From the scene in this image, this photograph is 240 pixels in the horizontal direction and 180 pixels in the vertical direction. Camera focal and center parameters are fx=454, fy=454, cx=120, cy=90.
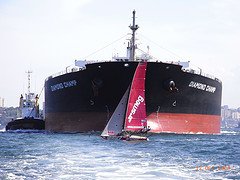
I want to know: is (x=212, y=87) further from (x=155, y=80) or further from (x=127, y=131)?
(x=127, y=131)

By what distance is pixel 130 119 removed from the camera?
33.2m

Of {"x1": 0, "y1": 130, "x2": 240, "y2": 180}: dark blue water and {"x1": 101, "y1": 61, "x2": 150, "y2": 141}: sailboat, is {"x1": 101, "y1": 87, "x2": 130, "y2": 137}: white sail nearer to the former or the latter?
{"x1": 101, "y1": 61, "x2": 150, "y2": 141}: sailboat

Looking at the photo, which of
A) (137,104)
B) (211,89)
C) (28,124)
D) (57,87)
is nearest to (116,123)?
(137,104)

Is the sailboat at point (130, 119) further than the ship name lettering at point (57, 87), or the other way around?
the ship name lettering at point (57, 87)

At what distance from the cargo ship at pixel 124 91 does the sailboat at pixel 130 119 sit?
3752mm

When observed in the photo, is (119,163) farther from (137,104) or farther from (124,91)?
(124,91)

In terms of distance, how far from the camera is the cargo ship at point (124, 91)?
1566 inches

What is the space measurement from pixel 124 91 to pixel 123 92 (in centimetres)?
13

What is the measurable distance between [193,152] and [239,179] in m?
9.23

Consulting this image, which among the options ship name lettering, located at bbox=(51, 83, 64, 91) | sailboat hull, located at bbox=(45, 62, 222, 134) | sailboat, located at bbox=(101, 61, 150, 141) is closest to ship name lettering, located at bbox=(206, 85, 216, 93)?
sailboat hull, located at bbox=(45, 62, 222, 134)

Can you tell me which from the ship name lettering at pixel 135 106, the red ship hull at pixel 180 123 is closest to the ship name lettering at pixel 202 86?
the red ship hull at pixel 180 123

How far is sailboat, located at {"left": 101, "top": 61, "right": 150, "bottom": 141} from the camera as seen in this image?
3303cm

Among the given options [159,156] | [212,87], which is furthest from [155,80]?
[159,156]

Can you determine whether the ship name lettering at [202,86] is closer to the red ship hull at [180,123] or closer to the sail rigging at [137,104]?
the red ship hull at [180,123]
